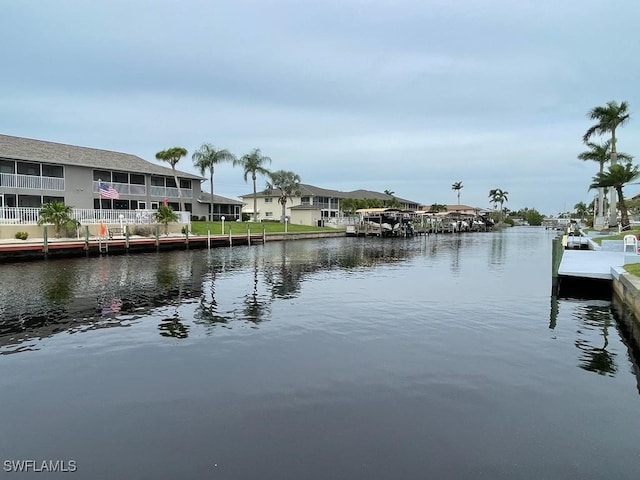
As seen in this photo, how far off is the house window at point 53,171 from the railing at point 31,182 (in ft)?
2.16

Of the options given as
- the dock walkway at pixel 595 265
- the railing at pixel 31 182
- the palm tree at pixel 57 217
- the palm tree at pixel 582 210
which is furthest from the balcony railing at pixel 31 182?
the palm tree at pixel 582 210

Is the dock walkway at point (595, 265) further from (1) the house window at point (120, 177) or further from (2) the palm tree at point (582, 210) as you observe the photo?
(2) the palm tree at point (582, 210)

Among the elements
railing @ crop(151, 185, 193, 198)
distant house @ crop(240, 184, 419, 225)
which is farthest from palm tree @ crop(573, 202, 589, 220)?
railing @ crop(151, 185, 193, 198)

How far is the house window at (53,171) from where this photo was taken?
42469 mm

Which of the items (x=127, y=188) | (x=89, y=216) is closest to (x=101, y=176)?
(x=127, y=188)

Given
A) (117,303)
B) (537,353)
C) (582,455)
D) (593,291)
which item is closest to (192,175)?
(117,303)

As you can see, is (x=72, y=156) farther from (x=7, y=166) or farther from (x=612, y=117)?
(x=612, y=117)

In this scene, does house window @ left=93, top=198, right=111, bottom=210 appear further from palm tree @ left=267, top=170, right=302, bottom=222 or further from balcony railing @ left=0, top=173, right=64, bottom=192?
palm tree @ left=267, top=170, right=302, bottom=222

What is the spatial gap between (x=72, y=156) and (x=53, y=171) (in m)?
3.09

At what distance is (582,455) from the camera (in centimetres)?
633

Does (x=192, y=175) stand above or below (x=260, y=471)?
above

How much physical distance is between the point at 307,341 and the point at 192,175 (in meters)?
48.4

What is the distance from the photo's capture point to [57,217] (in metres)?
34.8

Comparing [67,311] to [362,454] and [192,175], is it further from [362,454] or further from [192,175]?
[192,175]
